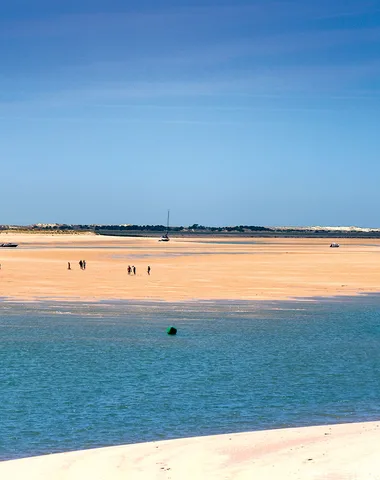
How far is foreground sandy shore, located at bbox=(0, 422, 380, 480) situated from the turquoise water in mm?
1271

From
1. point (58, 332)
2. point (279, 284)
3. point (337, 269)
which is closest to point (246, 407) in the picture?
point (58, 332)

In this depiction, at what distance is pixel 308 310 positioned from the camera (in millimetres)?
43312

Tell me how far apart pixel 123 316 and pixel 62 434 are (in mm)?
21421

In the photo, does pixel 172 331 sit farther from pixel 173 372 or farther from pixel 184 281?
pixel 184 281

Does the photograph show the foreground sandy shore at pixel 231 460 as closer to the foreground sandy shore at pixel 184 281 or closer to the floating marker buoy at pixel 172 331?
the floating marker buoy at pixel 172 331

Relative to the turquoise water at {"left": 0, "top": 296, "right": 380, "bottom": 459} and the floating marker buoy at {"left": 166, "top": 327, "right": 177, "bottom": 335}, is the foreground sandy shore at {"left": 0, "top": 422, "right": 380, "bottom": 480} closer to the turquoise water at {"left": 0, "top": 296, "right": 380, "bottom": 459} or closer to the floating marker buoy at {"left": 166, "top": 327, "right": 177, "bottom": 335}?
the turquoise water at {"left": 0, "top": 296, "right": 380, "bottom": 459}

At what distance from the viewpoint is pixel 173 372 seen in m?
26.4

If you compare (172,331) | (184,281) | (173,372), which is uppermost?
(184,281)

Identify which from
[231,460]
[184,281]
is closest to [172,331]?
[231,460]

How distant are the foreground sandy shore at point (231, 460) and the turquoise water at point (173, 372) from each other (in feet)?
4.17

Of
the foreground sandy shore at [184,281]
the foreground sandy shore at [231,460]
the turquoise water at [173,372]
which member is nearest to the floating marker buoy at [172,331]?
the turquoise water at [173,372]

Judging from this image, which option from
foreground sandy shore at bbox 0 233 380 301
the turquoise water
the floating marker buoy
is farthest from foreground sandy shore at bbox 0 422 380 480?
foreground sandy shore at bbox 0 233 380 301

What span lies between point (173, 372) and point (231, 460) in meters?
10.9

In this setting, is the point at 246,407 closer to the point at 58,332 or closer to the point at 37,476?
the point at 37,476
